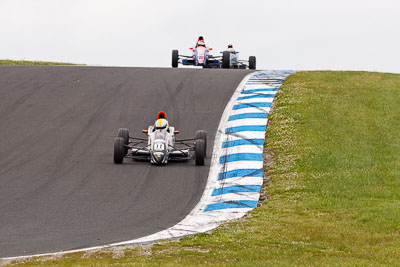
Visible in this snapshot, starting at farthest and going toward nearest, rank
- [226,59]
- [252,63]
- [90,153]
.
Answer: [252,63] < [226,59] < [90,153]

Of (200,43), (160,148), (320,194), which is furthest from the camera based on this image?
(200,43)

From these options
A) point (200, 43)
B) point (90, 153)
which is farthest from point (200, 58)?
point (90, 153)

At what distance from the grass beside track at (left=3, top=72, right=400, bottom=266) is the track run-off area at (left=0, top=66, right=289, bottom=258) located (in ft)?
2.58

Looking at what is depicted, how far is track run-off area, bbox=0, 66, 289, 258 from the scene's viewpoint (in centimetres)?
1393

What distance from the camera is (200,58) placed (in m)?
37.5

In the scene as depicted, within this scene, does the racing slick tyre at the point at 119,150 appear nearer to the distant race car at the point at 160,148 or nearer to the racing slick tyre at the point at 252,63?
the distant race car at the point at 160,148

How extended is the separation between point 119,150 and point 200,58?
1858cm

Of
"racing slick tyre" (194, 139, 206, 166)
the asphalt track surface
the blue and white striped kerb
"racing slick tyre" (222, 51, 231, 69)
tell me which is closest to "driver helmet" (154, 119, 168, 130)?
the asphalt track surface

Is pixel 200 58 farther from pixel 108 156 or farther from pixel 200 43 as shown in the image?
pixel 108 156

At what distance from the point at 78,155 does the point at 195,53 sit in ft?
58.3

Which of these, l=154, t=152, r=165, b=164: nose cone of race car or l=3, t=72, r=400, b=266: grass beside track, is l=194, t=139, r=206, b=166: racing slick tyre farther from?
l=3, t=72, r=400, b=266: grass beside track

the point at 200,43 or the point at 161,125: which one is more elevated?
the point at 200,43

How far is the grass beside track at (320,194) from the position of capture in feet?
36.9

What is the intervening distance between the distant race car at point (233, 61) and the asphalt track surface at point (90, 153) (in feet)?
15.0
